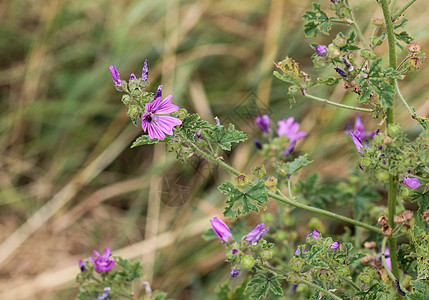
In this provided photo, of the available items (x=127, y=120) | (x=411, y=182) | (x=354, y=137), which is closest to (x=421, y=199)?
(x=411, y=182)

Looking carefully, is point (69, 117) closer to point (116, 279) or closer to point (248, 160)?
point (248, 160)

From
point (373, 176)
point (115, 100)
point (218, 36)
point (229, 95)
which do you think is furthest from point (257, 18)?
point (373, 176)

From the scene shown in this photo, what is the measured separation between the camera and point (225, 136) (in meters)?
0.76

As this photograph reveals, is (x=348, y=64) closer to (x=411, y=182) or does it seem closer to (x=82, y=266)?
(x=411, y=182)

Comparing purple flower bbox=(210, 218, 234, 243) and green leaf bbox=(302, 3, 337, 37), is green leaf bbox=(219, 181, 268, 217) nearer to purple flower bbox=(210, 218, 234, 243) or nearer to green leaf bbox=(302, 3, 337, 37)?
purple flower bbox=(210, 218, 234, 243)

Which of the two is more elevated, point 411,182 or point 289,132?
point 289,132

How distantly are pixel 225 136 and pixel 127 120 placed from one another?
1587 millimetres

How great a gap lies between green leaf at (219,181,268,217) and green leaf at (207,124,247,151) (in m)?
0.06

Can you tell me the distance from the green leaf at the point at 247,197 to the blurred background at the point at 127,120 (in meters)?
1.15

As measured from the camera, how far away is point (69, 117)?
95.3 inches

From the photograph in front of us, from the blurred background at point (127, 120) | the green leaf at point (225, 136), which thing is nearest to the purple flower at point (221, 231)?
the green leaf at point (225, 136)

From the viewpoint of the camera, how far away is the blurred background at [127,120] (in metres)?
1.98

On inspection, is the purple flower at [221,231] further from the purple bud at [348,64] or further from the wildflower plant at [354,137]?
the purple bud at [348,64]

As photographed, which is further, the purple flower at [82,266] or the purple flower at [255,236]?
the purple flower at [82,266]
